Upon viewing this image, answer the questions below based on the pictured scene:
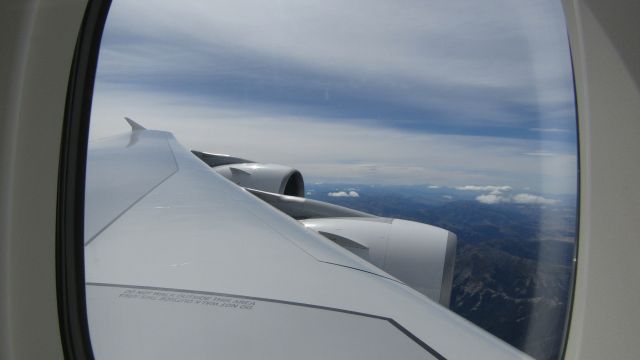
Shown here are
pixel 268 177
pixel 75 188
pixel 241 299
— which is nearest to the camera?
pixel 75 188

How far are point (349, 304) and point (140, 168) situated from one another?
2.25 metres

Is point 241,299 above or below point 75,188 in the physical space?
below

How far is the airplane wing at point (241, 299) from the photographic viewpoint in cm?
82

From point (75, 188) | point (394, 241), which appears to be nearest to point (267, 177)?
point (394, 241)

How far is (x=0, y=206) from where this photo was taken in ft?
1.88

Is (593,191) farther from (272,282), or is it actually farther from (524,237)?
(272,282)

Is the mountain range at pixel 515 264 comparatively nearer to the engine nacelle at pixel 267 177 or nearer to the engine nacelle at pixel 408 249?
the engine nacelle at pixel 408 249

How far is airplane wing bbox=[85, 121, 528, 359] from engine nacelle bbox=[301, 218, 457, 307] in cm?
57

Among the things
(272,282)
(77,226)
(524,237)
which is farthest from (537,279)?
(77,226)

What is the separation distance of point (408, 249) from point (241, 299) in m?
1.40

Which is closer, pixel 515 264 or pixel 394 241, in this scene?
pixel 515 264

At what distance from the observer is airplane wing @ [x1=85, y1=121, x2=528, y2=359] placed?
82cm

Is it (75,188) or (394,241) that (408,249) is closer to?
(394,241)

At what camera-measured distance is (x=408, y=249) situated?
88.5 inches
